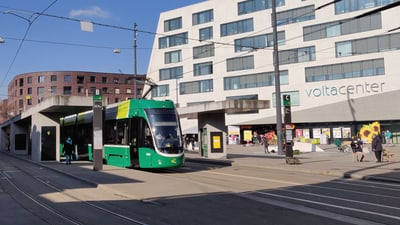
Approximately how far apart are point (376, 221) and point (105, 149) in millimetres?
17370

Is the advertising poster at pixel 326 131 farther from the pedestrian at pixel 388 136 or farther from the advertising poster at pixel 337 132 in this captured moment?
the pedestrian at pixel 388 136

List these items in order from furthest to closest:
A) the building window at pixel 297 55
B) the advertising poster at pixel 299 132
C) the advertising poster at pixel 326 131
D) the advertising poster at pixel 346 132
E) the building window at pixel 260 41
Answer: the building window at pixel 260 41 < the advertising poster at pixel 299 132 < the building window at pixel 297 55 < the advertising poster at pixel 326 131 < the advertising poster at pixel 346 132

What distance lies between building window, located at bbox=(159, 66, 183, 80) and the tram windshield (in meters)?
53.8

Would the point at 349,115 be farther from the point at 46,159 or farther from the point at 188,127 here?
the point at 46,159

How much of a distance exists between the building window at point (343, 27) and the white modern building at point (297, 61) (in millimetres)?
126

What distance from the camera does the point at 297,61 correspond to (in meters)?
59.4

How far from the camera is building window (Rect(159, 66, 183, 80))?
73.1m

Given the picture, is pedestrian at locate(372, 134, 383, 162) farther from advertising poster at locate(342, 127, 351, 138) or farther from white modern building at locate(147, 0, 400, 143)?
advertising poster at locate(342, 127, 351, 138)

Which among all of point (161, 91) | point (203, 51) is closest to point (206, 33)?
point (203, 51)

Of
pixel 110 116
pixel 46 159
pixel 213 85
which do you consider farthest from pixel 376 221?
pixel 213 85

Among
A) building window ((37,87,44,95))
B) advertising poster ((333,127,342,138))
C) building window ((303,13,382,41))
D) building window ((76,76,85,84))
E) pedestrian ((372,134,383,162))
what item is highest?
building window ((76,76,85,84))

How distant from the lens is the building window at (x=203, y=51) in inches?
2692

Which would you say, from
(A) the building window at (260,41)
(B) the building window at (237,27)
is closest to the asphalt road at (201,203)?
(A) the building window at (260,41)

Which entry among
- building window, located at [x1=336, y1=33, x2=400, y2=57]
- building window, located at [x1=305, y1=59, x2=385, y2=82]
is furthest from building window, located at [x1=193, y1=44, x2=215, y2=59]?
building window, located at [x1=336, y1=33, x2=400, y2=57]
